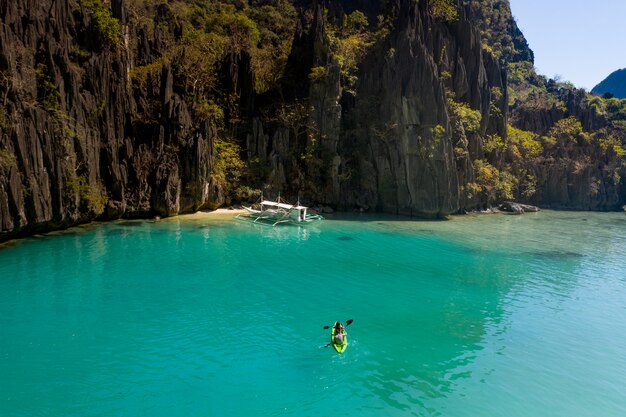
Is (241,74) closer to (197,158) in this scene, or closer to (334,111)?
(334,111)

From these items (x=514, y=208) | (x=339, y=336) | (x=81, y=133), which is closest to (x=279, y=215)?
(x=81, y=133)

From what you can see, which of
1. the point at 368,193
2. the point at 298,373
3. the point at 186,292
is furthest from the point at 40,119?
the point at 368,193

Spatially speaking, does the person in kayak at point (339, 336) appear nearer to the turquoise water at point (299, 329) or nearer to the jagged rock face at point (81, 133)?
the turquoise water at point (299, 329)

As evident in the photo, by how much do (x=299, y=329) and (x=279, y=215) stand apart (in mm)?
24940

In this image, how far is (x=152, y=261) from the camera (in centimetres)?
2533

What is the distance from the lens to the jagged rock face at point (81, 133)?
89.6 feet

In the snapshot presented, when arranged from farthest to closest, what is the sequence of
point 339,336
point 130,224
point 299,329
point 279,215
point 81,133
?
point 279,215
point 130,224
point 81,133
point 299,329
point 339,336

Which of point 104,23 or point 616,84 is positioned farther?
point 616,84

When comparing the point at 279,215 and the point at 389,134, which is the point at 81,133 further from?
the point at 389,134

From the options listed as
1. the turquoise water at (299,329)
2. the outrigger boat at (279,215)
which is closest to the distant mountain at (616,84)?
the turquoise water at (299,329)

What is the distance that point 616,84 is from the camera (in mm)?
147625

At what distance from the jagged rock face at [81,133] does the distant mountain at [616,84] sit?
515 ft

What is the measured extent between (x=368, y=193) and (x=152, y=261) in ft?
97.8

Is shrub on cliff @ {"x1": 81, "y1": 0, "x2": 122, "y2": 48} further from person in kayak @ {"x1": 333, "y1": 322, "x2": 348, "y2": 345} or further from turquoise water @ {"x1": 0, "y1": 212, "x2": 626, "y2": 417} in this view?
person in kayak @ {"x1": 333, "y1": 322, "x2": 348, "y2": 345}
